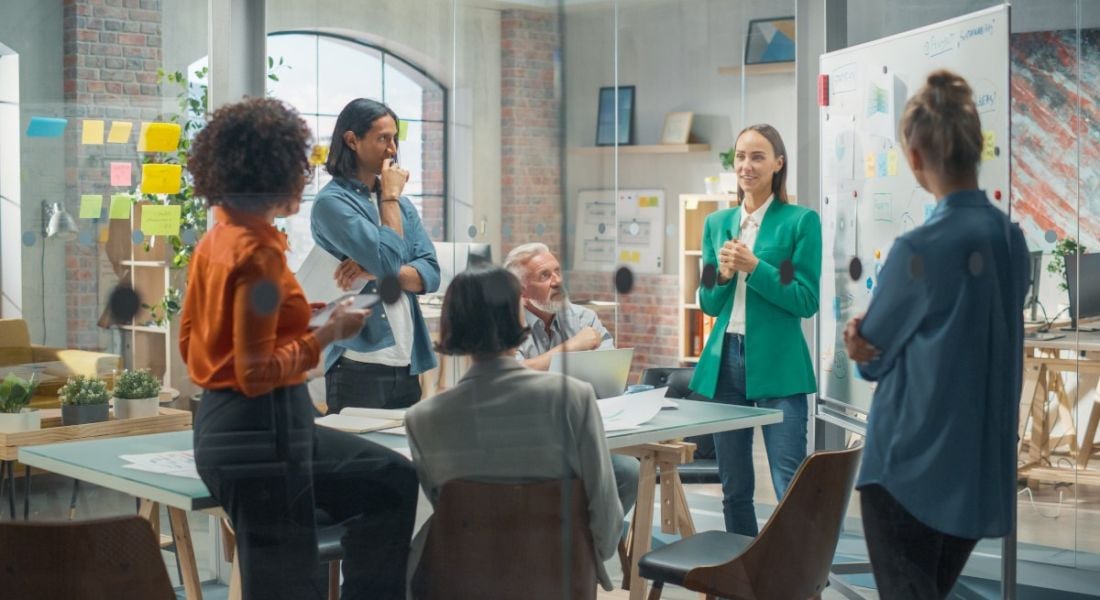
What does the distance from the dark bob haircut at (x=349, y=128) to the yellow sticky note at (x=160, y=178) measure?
27cm

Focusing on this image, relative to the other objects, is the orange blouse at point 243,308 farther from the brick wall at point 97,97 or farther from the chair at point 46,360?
the chair at point 46,360

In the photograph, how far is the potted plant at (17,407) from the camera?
2.28 meters

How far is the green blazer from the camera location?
2.68 m

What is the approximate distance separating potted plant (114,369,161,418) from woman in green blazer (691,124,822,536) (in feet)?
3.92

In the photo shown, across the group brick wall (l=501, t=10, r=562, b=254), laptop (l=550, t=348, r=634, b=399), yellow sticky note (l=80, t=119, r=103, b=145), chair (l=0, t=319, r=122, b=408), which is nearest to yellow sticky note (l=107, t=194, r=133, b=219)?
yellow sticky note (l=80, t=119, r=103, b=145)

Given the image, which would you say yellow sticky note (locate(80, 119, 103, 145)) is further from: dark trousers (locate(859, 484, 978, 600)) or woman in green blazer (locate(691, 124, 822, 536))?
dark trousers (locate(859, 484, 978, 600))

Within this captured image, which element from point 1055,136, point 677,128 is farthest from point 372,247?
point 1055,136

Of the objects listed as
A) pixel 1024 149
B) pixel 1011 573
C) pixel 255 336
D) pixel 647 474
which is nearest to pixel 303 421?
pixel 255 336

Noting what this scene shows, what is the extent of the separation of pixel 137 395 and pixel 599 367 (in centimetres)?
96

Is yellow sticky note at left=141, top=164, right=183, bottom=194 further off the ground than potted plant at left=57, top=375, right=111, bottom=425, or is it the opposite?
yellow sticky note at left=141, top=164, right=183, bottom=194

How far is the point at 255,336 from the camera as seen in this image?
6.74 feet

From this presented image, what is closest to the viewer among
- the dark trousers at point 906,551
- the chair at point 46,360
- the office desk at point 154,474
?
the office desk at point 154,474

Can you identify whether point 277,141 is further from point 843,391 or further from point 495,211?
point 843,391

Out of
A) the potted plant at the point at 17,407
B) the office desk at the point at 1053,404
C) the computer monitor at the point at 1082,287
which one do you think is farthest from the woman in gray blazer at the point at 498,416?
the computer monitor at the point at 1082,287
